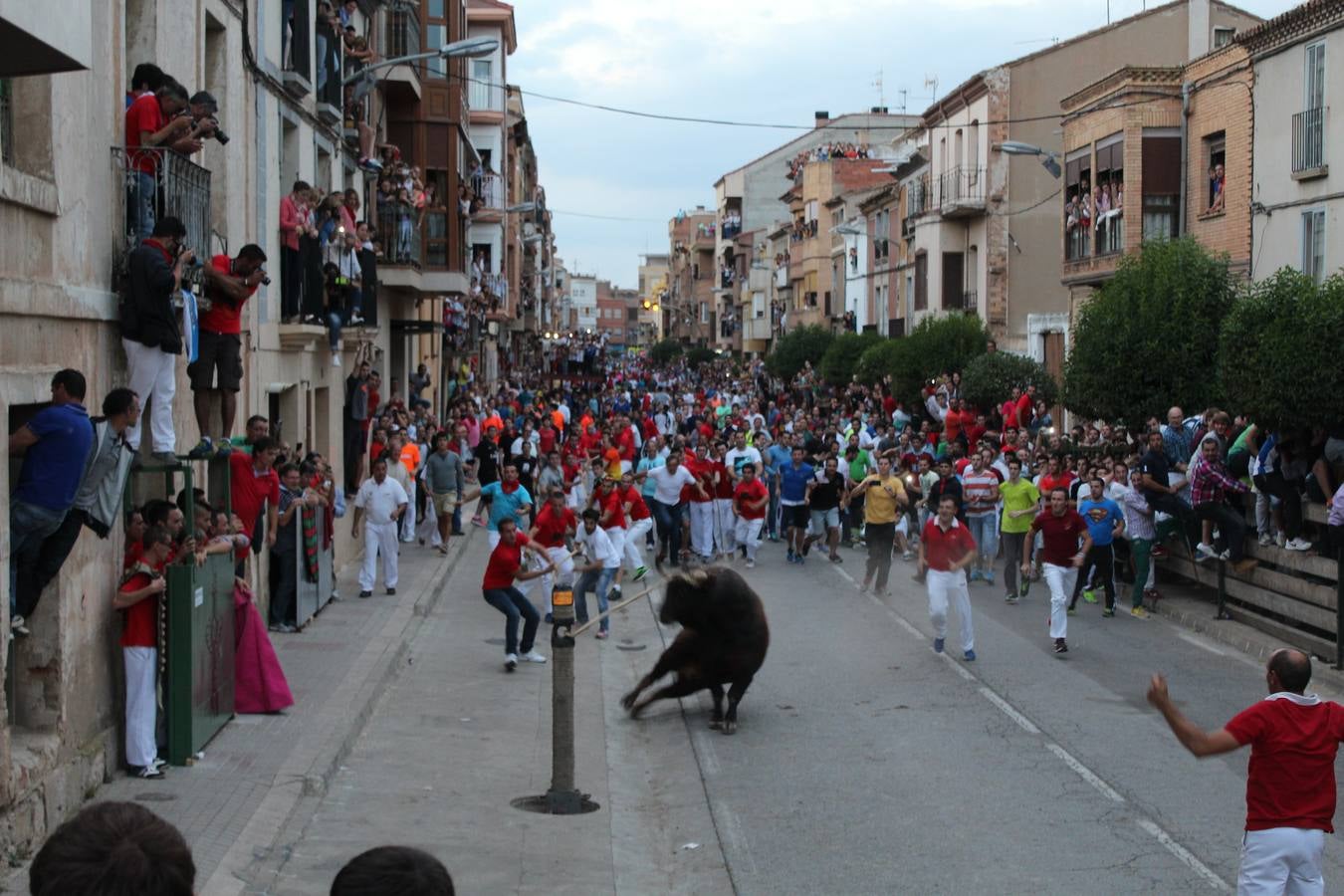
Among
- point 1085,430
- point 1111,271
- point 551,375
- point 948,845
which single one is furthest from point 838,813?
point 551,375

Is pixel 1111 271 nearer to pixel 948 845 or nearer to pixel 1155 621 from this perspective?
pixel 1155 621

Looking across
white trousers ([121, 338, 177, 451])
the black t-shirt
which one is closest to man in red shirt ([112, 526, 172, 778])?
white trousers ([121, 338, 177, 451])

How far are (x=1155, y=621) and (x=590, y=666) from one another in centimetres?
627

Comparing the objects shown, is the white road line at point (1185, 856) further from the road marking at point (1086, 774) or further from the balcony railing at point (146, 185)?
the balcony railing at point (146, 185)

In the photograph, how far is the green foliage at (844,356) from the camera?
53.1m

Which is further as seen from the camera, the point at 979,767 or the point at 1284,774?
the point at 979,767

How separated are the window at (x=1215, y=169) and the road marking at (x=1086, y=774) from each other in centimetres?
2036

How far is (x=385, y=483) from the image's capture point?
19.1m

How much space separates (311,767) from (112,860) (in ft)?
24.5

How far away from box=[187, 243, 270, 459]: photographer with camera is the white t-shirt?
940 centimetres

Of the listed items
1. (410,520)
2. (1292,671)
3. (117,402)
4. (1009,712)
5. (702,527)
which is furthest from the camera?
Answer: (410,520)

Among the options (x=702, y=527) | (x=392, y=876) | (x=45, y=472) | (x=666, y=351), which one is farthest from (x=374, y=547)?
(x=666, y=351)

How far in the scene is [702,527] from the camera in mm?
22328

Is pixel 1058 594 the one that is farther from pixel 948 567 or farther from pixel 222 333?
pixel 222 333
